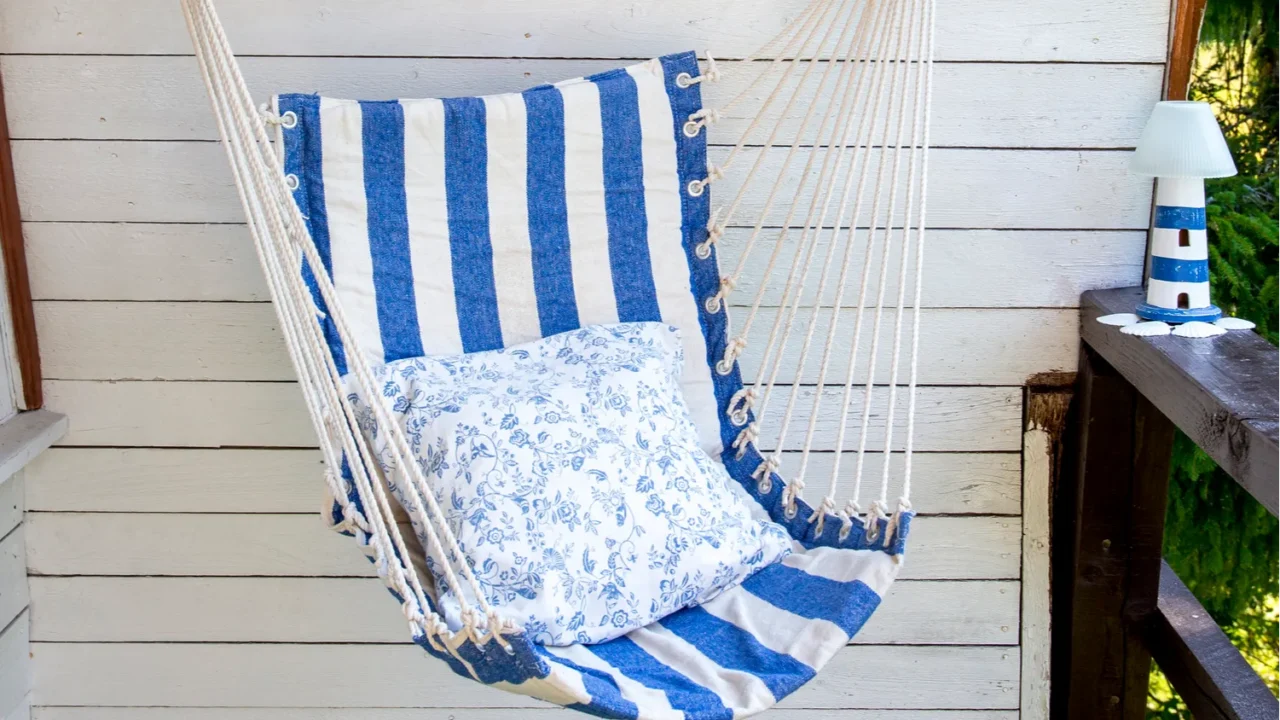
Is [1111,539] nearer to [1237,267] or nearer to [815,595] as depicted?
[1237,267]

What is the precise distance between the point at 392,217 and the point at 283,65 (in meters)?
0.32

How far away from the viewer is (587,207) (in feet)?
4.84

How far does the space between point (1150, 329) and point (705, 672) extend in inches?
28.8

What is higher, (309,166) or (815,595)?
(309,166)

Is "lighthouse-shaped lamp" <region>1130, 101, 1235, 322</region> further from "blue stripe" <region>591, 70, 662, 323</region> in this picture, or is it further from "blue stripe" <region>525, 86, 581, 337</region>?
"blue stripe" <region>525, 86, 581, 337</region>

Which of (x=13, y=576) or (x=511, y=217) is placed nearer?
(x=511, y=217)

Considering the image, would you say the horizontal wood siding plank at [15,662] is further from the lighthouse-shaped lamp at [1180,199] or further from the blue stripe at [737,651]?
the lighthouse-shaped lamp at [1180,199]

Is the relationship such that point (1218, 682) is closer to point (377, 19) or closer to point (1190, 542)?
point (1190, 542)

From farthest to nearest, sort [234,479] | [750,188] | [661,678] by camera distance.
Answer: [234,479] < [750,188] < [661,678]

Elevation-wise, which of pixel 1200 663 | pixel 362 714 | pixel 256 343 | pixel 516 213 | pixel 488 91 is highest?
pixel 488 91

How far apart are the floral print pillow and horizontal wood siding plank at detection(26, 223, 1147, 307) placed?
1.26 ft

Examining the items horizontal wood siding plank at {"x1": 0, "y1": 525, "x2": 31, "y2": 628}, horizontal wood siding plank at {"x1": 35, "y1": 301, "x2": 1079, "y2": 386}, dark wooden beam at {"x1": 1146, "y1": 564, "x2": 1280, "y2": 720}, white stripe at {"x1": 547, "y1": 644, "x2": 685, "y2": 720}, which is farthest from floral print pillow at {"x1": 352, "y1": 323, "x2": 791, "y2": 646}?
horizontal wood siding plank at {"x1": 0, "y1": 525, "x2": 31, "y2": 628}

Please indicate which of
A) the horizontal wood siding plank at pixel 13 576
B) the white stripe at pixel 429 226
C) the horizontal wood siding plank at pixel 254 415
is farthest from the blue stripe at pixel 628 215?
the horizontal wood siding plank at pixel 13 576

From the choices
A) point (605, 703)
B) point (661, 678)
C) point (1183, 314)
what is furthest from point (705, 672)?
point (1183, 314)
